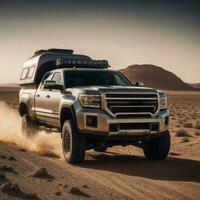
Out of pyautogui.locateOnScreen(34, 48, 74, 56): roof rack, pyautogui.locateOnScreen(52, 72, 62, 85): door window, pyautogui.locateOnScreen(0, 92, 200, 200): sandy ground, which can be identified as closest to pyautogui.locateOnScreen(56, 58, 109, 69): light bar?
pyautogui.locateOnScreen(52, 72, 62, 85): door window

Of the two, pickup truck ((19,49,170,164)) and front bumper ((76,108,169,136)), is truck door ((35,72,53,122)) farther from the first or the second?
front bumper ((76,108,169,136))

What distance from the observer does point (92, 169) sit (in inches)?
357

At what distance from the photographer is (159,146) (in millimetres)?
10141

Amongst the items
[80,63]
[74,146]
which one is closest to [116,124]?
[74,146]

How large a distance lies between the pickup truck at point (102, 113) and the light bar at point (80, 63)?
0.89 metres

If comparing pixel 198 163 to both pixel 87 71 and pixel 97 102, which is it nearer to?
pixel 97 102

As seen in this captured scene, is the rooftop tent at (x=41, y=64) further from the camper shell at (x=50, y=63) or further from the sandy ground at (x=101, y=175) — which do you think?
the sandy ground at (x=101, y=175)

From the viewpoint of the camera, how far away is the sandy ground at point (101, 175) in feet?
21.7

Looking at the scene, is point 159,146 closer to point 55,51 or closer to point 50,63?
point 50,63

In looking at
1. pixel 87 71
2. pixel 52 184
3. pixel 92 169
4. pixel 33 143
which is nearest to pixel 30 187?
pixel 52 184

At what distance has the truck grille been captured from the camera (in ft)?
30.2

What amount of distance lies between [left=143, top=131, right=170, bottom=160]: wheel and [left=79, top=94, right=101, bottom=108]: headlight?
1783 mm

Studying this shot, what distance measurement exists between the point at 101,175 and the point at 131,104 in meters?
1.72

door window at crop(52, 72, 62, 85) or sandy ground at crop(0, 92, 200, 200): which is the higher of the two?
door window at crop(52, 72, 62, 85)
